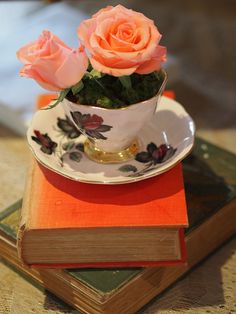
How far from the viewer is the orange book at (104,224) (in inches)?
20.5

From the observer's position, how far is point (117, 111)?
0.53 metres

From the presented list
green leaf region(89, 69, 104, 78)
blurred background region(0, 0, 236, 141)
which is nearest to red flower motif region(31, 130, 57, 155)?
green leaf region(89, 69, 104, 78)

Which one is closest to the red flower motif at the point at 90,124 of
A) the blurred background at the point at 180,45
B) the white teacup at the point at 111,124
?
the white teacup at the point at 111,124

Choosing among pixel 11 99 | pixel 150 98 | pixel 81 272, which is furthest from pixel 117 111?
pixel 11 99

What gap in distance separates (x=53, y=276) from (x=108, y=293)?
72 millimetres

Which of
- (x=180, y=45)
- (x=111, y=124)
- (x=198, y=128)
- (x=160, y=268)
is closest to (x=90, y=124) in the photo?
(x=111, y=124)

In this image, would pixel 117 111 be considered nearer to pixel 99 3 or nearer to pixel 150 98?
pixel 150 98

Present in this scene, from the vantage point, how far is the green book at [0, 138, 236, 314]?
20.8 inches

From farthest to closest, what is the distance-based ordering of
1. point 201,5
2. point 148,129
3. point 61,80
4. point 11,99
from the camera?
point 201,5
point 11,99
point 148,129
point 61,80

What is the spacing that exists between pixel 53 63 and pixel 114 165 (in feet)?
0.47

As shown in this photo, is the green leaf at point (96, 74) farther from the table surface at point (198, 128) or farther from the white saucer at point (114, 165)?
the table surface at point (198, 128)

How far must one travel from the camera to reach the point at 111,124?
546mm

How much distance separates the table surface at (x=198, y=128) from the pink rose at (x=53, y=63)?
0.23 meters

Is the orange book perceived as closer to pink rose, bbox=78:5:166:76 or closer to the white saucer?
the white saucer
